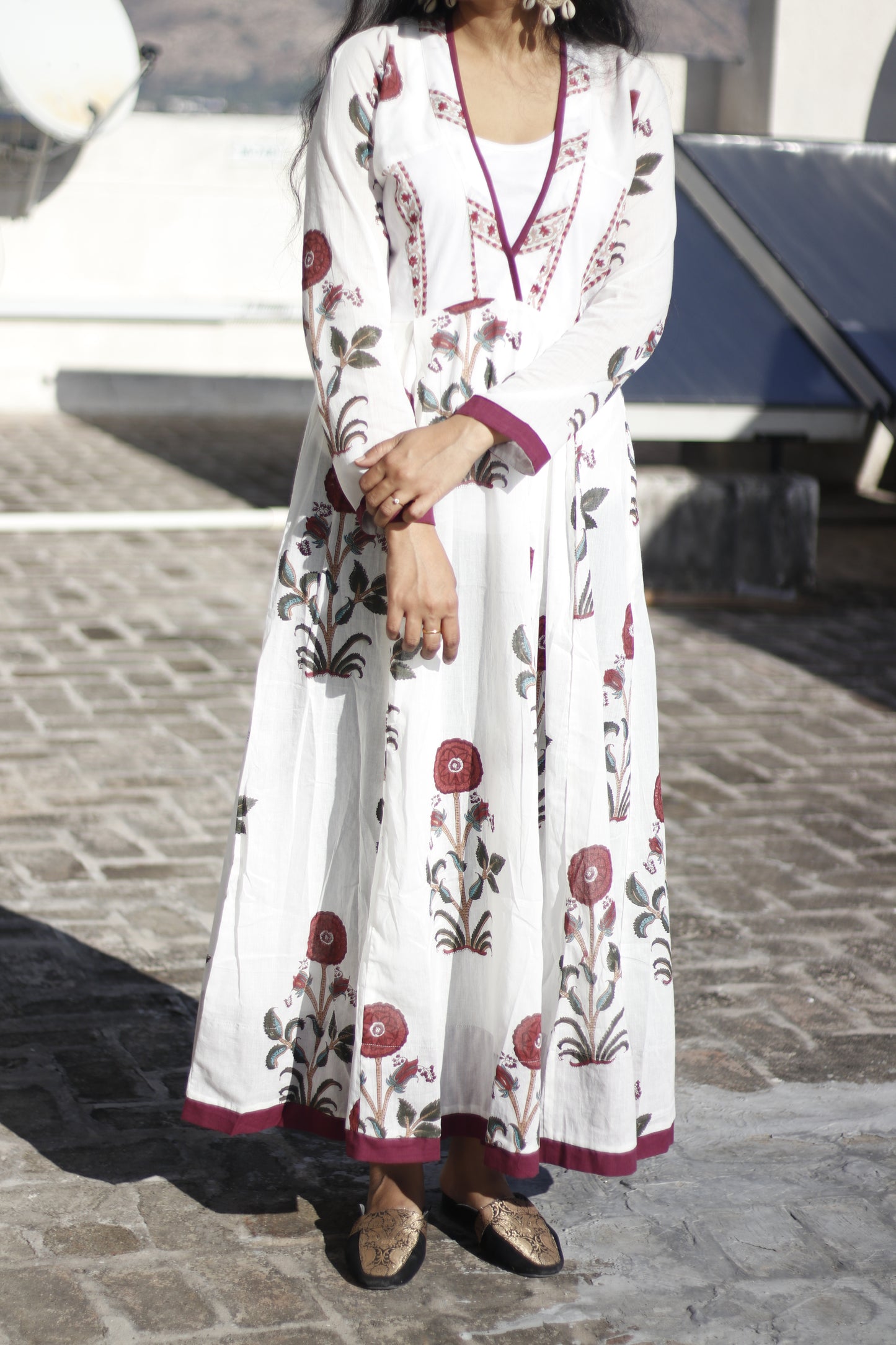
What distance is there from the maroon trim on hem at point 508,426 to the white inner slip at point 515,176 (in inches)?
9.8

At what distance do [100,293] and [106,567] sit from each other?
695 centimetres

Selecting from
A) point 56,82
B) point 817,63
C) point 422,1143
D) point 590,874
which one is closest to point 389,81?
point 590,874

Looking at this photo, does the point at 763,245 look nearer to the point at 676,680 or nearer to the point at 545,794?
the point at 676,680

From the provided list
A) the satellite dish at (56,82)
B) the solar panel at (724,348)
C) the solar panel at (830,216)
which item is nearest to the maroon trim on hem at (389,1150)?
the solar panel at (724,348)

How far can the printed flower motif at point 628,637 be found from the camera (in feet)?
8.33

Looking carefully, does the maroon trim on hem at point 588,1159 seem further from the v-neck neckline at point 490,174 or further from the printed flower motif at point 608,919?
the v-neck neckline at point 490,174

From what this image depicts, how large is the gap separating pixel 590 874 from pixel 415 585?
0.51m

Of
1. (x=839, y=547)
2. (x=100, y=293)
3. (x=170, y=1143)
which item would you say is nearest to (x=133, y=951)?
(x=170, y=1143)

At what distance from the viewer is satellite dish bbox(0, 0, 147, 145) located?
12.9m

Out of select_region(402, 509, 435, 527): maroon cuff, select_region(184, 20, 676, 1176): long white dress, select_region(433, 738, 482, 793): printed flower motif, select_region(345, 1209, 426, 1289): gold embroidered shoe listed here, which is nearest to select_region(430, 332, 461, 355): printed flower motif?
select_region(184, 20, 676, 1176): long white dress

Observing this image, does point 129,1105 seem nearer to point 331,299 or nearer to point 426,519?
point 426,519

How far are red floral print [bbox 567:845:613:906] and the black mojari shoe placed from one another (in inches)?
21.5

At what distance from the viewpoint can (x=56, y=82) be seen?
13.2 meters

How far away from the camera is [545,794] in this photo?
8.14 feet
